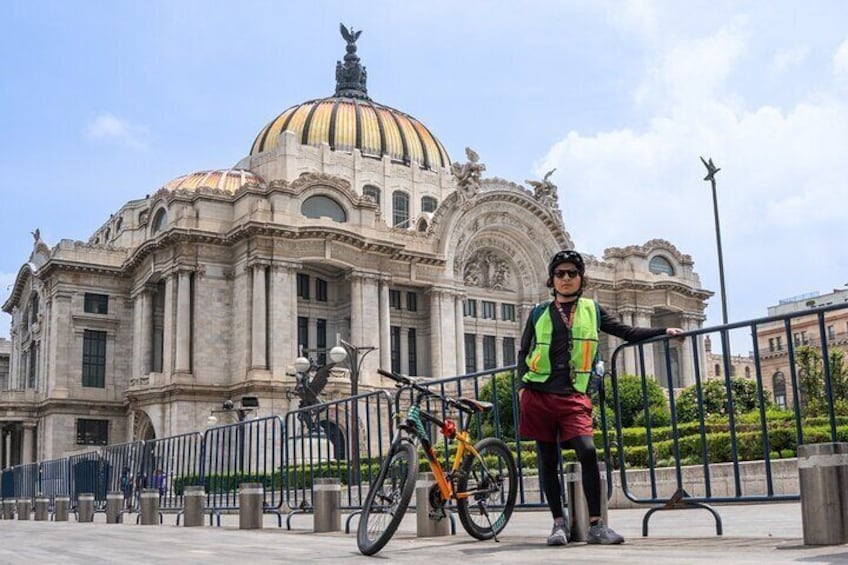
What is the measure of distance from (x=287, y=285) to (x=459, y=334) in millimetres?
10398

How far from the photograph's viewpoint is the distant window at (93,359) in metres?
47.9

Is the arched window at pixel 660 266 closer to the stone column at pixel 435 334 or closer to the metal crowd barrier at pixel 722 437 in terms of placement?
the stone column at pixel 435 334

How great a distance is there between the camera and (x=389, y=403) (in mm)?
9148

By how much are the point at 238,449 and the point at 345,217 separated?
32.6 meters

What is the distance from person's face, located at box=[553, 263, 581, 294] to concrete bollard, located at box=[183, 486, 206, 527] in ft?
26.9

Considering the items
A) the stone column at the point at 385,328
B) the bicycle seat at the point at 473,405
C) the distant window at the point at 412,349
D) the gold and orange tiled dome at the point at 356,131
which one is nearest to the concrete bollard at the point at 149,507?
the bicycle seat at the point at 473,405

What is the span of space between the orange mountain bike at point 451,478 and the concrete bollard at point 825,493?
2565 millimetres

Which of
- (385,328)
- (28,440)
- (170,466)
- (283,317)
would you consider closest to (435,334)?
(385,328)

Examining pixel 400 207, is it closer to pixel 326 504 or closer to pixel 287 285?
pixel 287 285

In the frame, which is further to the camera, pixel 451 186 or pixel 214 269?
pixel 451 186

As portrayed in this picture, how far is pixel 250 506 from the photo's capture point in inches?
459

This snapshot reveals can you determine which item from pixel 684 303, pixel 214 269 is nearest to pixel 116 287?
pixel 214 269

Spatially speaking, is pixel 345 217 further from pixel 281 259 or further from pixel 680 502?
pixel 680 502

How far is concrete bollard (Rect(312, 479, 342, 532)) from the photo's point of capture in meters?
9.87
